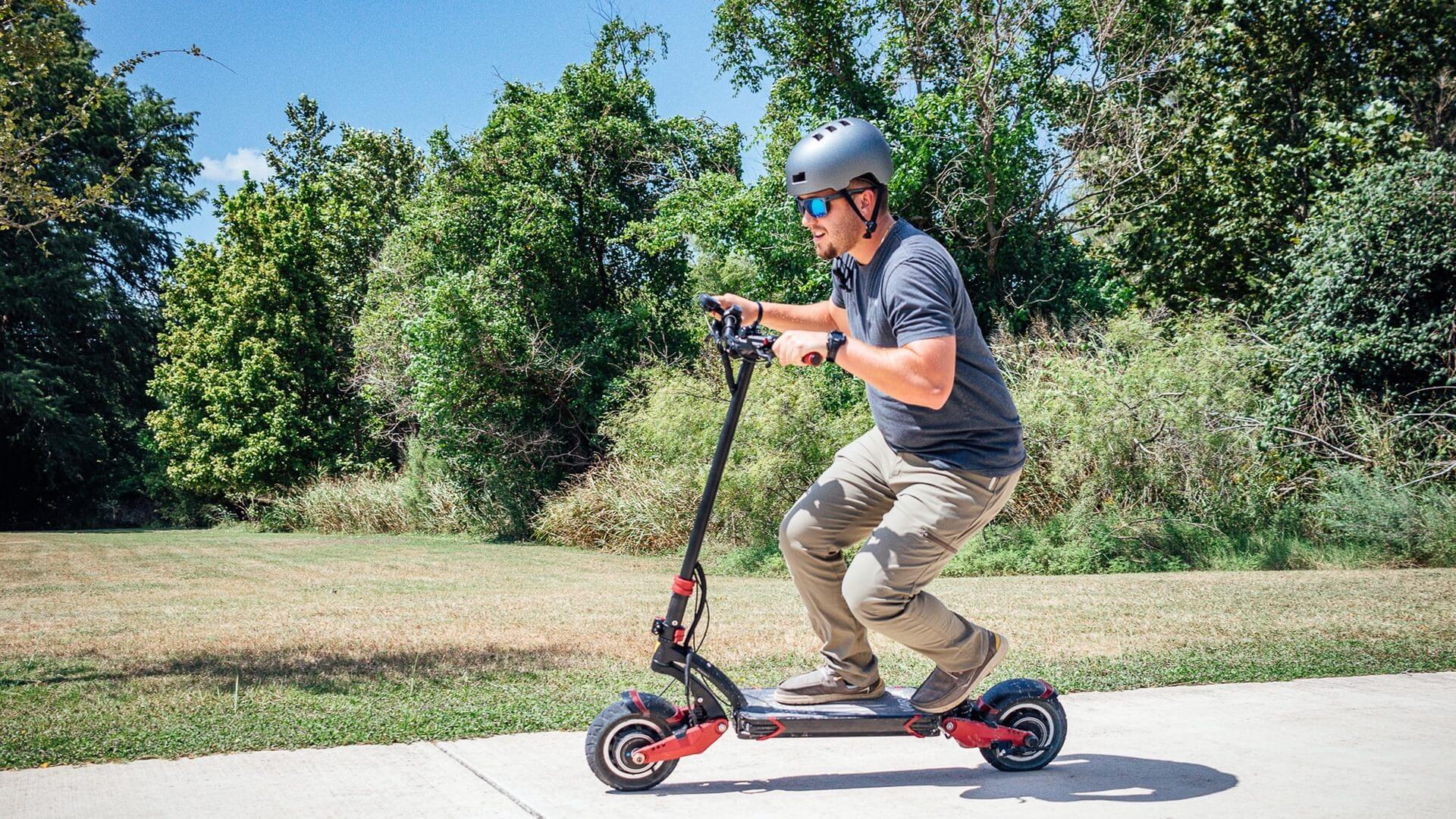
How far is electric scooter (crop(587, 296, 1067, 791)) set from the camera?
3664 millimetres

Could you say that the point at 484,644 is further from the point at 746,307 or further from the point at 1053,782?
the point at 1053,782

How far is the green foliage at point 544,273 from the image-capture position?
76.8 ft

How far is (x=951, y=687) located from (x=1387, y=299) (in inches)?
544

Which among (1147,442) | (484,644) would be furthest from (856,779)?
(1147,442)

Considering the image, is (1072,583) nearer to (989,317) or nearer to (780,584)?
(780,584)

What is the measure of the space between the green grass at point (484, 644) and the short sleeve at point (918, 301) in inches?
95.6

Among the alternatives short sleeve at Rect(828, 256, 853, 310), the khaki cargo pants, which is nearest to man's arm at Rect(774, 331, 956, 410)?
the khaki cargo pants

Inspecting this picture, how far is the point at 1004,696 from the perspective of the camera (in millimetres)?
4004

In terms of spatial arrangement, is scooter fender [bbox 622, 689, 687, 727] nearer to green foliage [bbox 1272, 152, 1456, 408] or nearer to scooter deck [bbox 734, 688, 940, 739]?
scooter deck [bbox 734, 688, 940, 739]

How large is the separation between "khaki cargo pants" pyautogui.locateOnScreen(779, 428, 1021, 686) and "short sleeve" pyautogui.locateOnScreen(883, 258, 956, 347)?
524mm

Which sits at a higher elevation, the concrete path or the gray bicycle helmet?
the gray bicycle helmet

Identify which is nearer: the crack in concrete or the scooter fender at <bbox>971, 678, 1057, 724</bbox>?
the crack in concrete

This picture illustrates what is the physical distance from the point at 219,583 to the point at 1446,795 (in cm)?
1274

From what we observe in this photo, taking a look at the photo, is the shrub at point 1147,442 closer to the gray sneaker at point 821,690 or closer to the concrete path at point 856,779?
the concrete path at point 856,779
